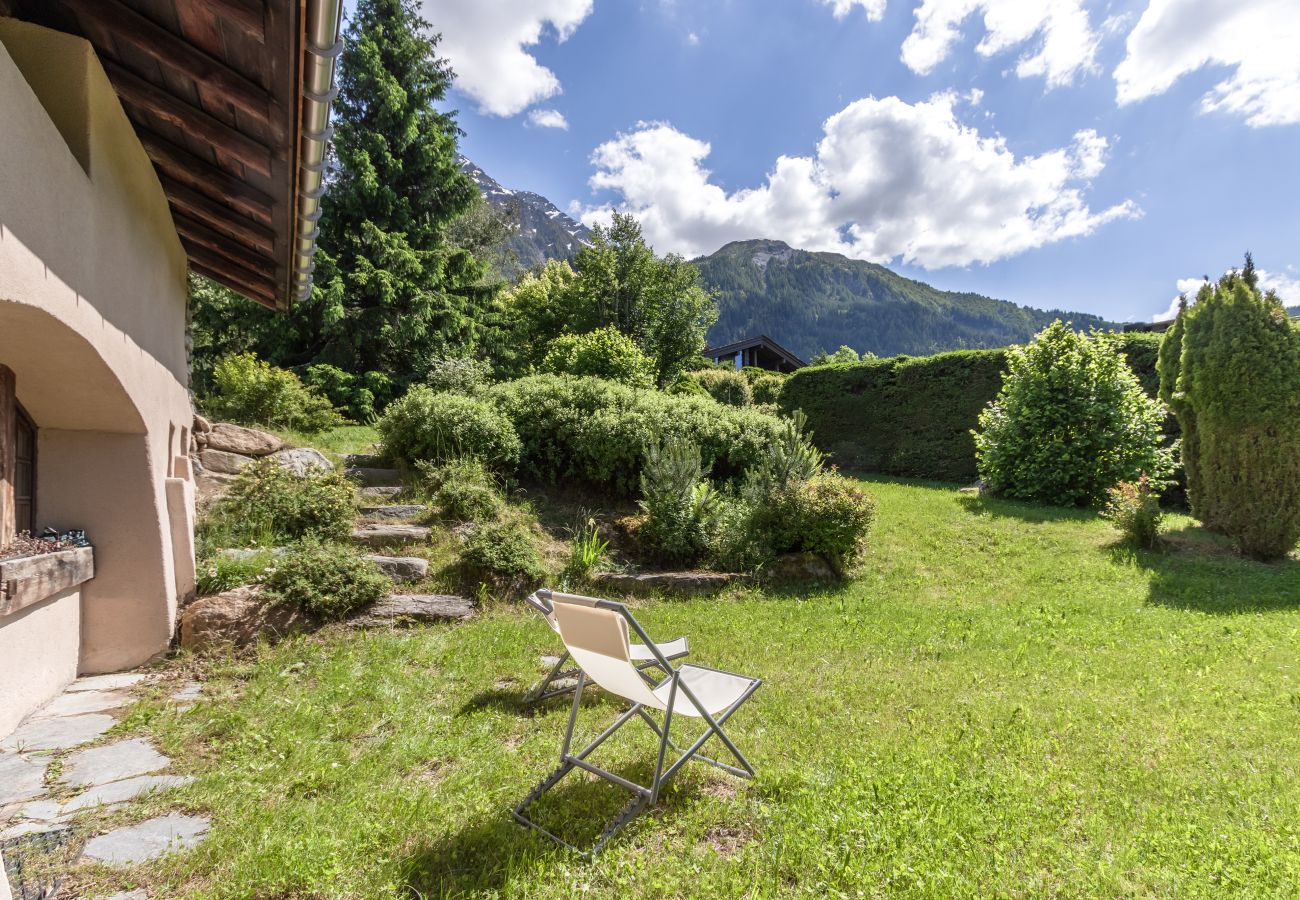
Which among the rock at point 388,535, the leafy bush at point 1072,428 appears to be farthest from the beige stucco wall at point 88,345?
the leafy bush at point 1072,428

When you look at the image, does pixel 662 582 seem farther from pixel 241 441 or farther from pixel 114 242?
pixel 241 441

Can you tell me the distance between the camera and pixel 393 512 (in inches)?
272

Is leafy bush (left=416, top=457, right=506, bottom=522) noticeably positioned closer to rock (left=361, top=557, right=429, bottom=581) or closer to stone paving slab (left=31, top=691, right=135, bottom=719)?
rock (left=361, top=557, right=429, bottom=581)

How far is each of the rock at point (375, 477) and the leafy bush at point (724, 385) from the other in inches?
444

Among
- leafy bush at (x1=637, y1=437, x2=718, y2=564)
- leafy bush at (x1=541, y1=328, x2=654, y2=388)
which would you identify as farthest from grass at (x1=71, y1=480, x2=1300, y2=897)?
leafy bush at (x1=541, y1=328, x2=654, y2=388)

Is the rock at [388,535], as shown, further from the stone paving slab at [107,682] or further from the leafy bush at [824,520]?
the leafy bush at [824,520]

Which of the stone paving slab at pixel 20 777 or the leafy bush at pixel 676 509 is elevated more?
the leafy bush at pixel 676 509

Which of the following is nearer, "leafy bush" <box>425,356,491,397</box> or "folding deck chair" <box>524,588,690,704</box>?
"folding deck chair" <box>524,588,690,704</box>

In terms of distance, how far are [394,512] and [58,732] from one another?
3835 millimetres

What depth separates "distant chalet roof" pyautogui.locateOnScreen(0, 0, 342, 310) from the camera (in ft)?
8.66

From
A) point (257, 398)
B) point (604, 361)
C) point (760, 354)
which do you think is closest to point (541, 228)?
point (760, 354)

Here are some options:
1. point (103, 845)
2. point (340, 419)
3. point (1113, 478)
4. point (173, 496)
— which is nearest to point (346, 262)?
point (340, 419)

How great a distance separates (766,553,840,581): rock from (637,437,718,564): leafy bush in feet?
2.86

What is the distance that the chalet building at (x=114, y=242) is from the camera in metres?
2.62
